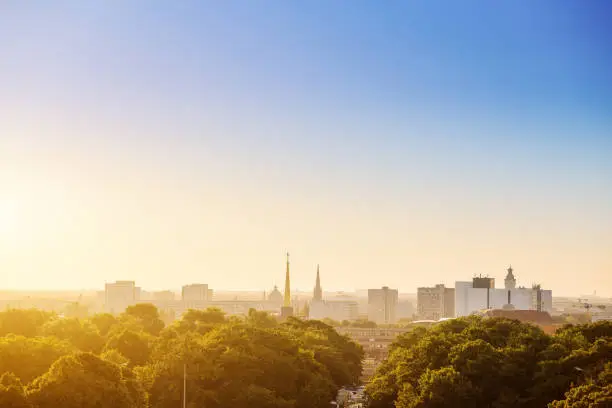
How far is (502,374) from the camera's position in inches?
2466

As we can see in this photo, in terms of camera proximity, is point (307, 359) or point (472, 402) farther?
point (307, 359)

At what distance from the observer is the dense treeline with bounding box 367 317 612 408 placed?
5931 centimetres

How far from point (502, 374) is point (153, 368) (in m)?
26.7

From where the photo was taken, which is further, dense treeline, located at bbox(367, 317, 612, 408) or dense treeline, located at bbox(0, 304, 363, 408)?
dense treeline, located at bbox(367, 317, 612, 408)

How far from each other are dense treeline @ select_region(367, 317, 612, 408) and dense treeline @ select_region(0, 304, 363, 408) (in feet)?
24.6

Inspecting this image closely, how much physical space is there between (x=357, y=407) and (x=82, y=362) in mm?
30254

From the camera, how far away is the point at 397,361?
77.6 meters

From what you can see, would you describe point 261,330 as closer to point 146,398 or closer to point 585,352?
point 146,398

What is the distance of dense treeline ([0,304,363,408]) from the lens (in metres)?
→ 47.3

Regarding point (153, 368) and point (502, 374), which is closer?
point (153, 368)

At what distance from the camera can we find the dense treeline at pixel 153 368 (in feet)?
155

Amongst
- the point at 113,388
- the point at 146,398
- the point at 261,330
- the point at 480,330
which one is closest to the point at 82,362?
the point at 113,388

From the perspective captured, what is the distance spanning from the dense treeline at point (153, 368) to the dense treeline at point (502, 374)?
7.49 metres

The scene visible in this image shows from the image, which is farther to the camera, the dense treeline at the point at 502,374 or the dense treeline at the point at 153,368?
the dense treeline at the point at 502,374
